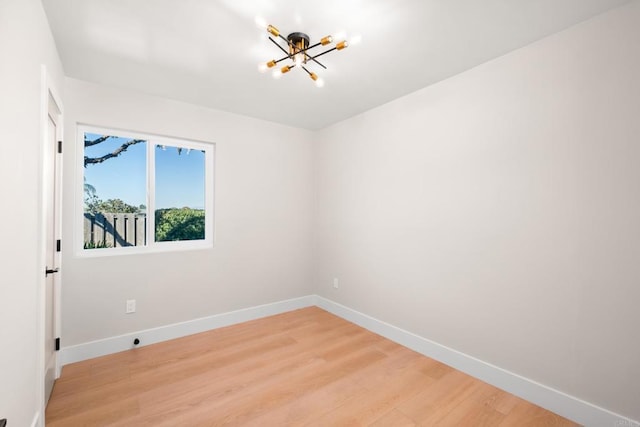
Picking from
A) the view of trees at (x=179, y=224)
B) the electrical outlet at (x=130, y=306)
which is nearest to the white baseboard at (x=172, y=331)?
the electrical outlet at (x=130, y=306)

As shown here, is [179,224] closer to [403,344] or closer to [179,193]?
[179,193]

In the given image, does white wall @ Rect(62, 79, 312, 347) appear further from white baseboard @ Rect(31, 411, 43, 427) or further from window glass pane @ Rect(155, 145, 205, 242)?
white baseboard @ Rect(31, 411, 43, 427)

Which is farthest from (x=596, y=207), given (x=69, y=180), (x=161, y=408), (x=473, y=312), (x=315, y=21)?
(x=69, y=180)

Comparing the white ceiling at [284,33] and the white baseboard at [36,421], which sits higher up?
the white ceiling at [284,33]

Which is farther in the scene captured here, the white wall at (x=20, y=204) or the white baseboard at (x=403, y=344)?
the white baseboard at (x=403, y=344)

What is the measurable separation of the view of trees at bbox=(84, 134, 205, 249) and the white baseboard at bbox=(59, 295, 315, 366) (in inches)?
35.9

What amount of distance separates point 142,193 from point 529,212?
351cm

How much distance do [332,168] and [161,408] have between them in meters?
3.01

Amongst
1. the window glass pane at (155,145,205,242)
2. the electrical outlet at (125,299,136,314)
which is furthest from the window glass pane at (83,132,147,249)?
the electrical outlet at (125,299,136,314)

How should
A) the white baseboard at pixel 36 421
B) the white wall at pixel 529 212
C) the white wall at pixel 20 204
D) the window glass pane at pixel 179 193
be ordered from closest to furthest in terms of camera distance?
the white wall at pixel 20 204 → the white baseboard at pixel 36 421 → the white wall at pixel 529 212 → the window glass pane at pixel 179 193

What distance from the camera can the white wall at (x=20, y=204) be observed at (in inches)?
47.0

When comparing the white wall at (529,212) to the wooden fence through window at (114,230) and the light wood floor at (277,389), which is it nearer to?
the light wood floor at (277,389)

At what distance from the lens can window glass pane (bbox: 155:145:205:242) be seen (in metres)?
3.06

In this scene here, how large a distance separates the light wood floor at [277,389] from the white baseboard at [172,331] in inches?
3.4
